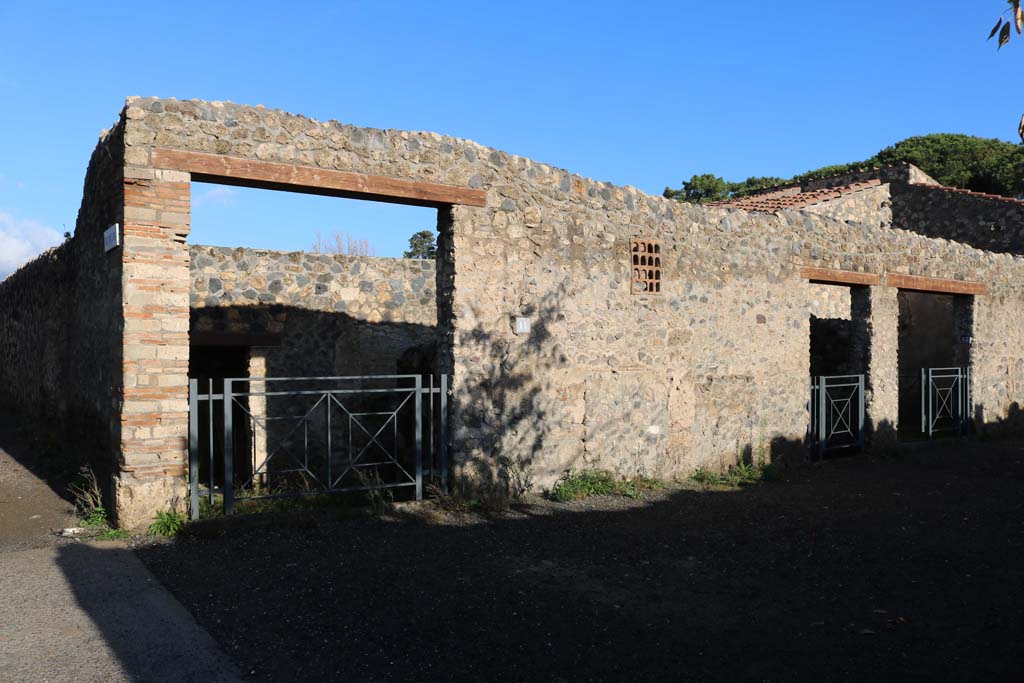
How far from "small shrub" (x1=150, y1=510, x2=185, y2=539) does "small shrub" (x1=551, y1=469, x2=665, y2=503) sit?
367 cm

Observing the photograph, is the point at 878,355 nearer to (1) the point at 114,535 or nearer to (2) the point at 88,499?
(1) the point at 114,535

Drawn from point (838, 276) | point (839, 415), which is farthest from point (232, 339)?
point (839, 415)

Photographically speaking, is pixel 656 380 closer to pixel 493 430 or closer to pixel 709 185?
pixel 493 430

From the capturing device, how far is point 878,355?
11.8 m

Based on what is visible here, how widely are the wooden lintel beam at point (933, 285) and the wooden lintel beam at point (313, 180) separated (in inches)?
301

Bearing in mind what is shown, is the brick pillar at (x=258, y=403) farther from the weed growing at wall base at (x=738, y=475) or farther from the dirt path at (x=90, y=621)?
the weed growing at wall base at (x=738, y=475)

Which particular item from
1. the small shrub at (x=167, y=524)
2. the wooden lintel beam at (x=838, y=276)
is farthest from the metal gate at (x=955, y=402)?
the small shrub at (x=167, y=524)

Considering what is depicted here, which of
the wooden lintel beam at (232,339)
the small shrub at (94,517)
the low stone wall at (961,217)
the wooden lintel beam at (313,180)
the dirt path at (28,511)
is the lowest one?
the dirt path at (28,511)

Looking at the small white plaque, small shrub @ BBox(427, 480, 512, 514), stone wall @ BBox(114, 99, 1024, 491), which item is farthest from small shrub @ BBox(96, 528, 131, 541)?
stone wall @ BBox(114, 99, 1024, 491)

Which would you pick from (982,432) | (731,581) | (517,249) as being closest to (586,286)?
(517,249)

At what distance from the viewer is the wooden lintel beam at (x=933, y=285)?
12.1m

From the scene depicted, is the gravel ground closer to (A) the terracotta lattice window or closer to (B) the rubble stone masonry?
(B) the rubble stone masonry

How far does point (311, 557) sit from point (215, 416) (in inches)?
238

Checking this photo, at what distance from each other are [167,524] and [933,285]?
12.0m
